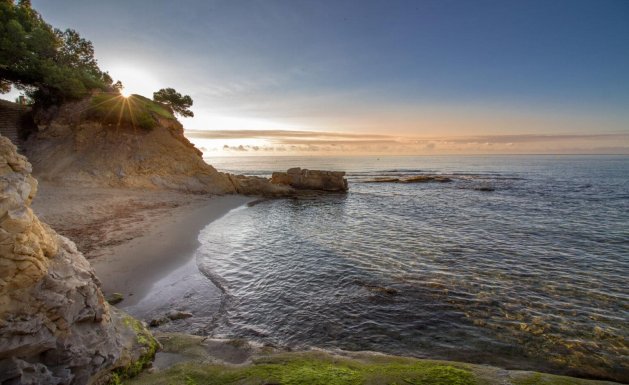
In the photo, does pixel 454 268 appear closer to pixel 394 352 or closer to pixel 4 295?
pixel 394 352

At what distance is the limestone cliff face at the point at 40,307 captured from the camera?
418 cm

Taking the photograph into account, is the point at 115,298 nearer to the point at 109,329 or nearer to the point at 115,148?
the point at 109,329

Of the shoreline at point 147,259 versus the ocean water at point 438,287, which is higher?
the shoreline at point 147,259

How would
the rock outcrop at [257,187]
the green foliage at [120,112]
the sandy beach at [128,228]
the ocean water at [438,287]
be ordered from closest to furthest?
1. the ocean water at [438,287]
2. the sandy beach at [128,228]
3. the green foliage at [120,112]
4. the rock outcrop at [257,187]

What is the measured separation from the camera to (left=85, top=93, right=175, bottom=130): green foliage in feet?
102

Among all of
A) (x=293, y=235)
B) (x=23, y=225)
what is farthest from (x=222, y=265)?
(x=23, y=225)

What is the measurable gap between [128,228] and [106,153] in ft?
55.5

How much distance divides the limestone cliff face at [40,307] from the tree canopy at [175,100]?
45.4 meters

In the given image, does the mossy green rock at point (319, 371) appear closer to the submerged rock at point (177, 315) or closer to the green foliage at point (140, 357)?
the green foliage at point (140, 357)

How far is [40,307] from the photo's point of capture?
4.54 m

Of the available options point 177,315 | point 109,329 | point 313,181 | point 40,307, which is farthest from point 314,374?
point 313,181

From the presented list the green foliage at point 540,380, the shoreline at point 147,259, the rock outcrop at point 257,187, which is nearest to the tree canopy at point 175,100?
the rock outcrop at point 257,187

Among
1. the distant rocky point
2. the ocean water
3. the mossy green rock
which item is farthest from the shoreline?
the distant rocky point

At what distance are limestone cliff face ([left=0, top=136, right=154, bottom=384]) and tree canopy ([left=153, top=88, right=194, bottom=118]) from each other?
45.4 metres
